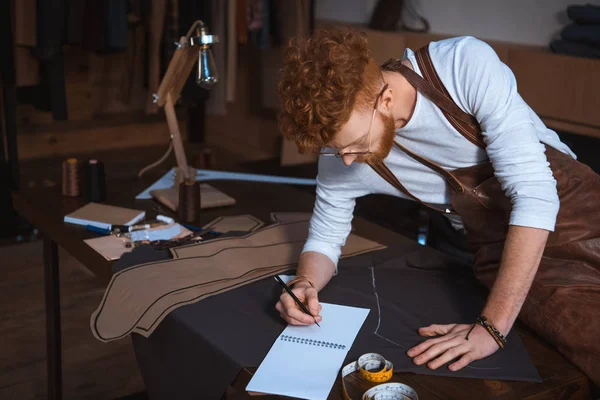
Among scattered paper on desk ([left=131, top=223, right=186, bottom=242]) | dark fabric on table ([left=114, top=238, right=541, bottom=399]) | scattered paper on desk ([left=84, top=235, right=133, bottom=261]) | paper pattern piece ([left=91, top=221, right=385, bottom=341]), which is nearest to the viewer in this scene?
dark fabric on table ([left=114, top=238, right=541, bottom=399])

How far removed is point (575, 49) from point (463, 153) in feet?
6.65

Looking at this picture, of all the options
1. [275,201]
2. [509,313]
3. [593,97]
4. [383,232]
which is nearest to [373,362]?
[509,313]

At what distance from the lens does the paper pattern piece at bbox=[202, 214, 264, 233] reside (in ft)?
6.94

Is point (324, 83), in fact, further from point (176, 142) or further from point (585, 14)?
point (585, 14)

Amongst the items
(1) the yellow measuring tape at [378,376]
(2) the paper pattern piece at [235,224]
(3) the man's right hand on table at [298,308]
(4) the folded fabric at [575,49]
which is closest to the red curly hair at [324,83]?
(3) the man's right hand on table at [298,308]

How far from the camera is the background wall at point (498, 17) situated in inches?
150

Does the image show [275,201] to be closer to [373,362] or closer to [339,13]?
[373,362]

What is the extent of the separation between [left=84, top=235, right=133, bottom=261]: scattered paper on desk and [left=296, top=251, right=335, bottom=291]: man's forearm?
491 millimetres

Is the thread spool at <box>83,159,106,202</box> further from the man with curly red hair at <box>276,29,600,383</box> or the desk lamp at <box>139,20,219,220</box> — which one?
the man with curly red hair at <box>276,29,600,383</box>

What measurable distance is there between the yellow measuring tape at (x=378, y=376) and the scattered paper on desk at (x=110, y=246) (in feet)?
2.65

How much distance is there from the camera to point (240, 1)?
15.5ft

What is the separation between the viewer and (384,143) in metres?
1.59

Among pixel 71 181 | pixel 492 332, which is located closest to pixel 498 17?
pixel 71 181

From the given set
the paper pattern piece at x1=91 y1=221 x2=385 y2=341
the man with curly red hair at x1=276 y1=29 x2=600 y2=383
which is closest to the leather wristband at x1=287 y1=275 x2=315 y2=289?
the man with curly red hair at x1=276 y1=29 x2=600 y2=383
